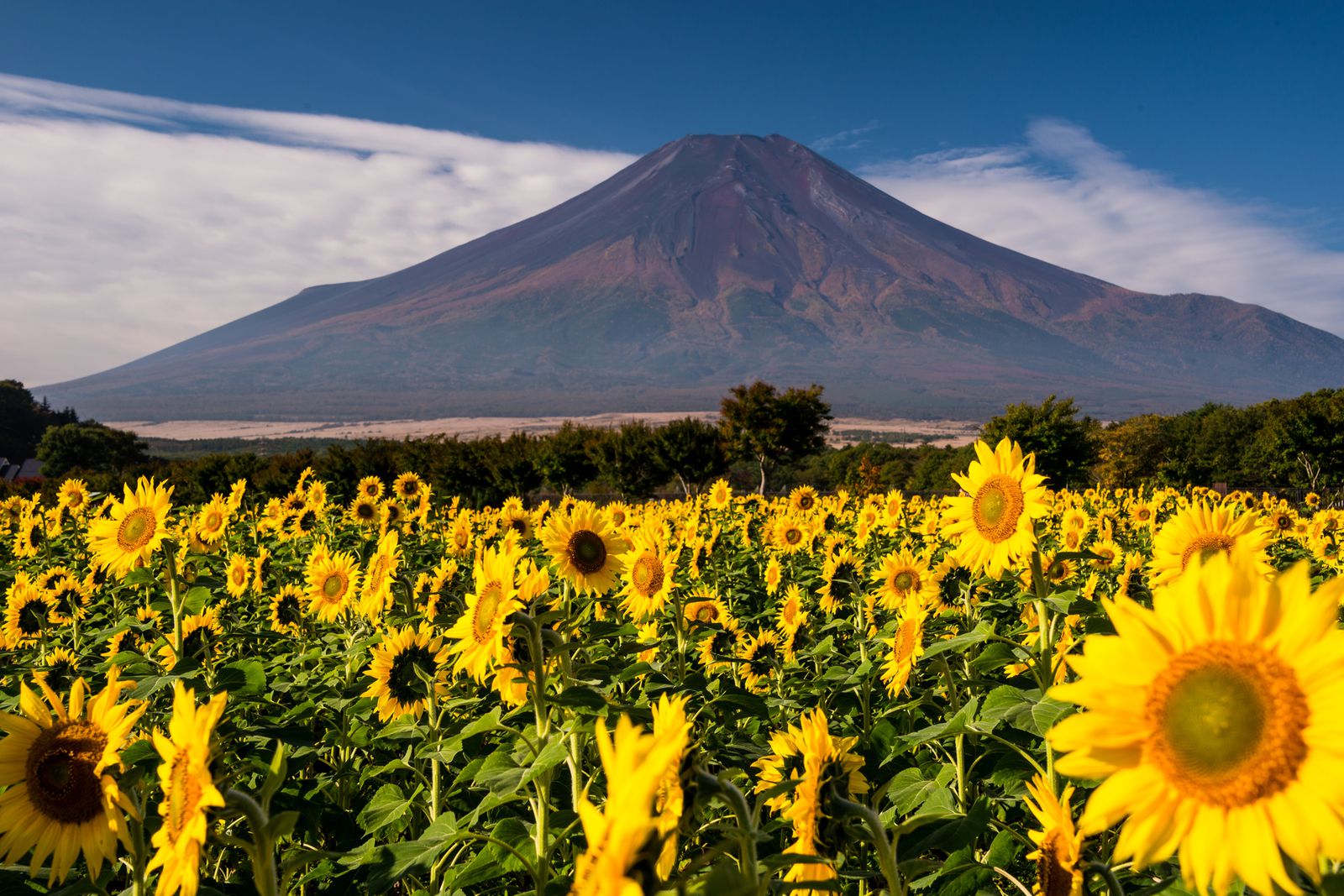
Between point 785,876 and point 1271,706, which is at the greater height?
point 1271,706

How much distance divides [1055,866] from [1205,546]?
1625 millimetres

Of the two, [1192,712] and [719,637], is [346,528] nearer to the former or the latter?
[719,637]

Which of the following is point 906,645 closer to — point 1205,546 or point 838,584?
point 1205,546

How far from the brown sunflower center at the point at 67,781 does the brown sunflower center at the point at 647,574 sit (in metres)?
3.03

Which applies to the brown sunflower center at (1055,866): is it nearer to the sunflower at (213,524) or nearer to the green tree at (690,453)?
the sunflower at (213,524)

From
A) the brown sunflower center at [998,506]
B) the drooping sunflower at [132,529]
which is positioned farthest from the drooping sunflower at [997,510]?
the drooping sunflower at [132,529]

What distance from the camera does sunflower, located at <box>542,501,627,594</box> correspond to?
3.82m

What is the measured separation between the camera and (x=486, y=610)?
2.90 metres

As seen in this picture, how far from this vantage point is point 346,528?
9422mm

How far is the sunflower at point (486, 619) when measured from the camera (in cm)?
279

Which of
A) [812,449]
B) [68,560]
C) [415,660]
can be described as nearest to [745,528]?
[415,660]

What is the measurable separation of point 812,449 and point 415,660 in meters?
49.4

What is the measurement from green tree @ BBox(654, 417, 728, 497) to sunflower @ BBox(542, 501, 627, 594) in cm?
4236

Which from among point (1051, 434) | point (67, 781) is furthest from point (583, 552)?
point (1051, 434)
